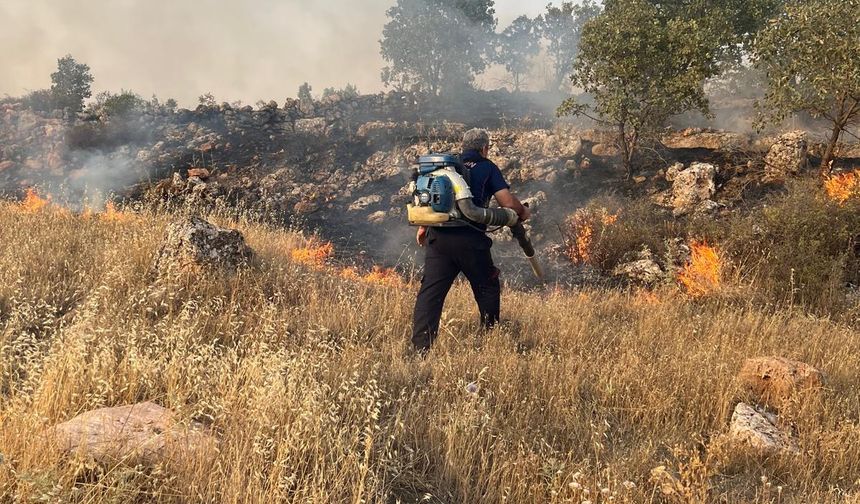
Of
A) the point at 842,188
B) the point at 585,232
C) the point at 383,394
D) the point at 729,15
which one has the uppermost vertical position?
the point at 729,15

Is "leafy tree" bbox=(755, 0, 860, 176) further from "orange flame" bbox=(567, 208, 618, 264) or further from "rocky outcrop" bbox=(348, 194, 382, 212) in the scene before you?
"rocky outcrop" bbox=(348, 194, 382, 212)

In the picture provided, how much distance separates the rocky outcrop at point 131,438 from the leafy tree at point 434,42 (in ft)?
93.2

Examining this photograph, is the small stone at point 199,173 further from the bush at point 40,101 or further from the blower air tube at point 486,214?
the blower air tube at point 486,214

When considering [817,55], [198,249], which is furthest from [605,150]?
[198,249]

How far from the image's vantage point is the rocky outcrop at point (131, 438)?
69.4 inches

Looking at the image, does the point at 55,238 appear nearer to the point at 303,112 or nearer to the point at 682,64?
the point at 682,64

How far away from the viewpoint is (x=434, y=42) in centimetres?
2839

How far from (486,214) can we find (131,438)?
261 centimetres

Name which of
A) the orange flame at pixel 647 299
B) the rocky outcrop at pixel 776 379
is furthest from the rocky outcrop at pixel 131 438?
the orange flame at pixel 647 299

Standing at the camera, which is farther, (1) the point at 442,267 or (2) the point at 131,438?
(1) the point at 442,267

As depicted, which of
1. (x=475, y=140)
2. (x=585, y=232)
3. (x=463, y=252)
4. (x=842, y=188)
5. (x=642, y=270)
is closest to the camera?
(x=463, y=252)

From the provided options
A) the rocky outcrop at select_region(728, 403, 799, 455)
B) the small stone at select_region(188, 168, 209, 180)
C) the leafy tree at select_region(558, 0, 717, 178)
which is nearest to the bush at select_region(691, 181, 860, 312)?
the rocky outcrop at select_region(728, 403, 799, 455)

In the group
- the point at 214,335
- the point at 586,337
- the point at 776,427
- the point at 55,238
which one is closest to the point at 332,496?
the point at 214,335

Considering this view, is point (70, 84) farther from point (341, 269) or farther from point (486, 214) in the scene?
point (486, 214)
